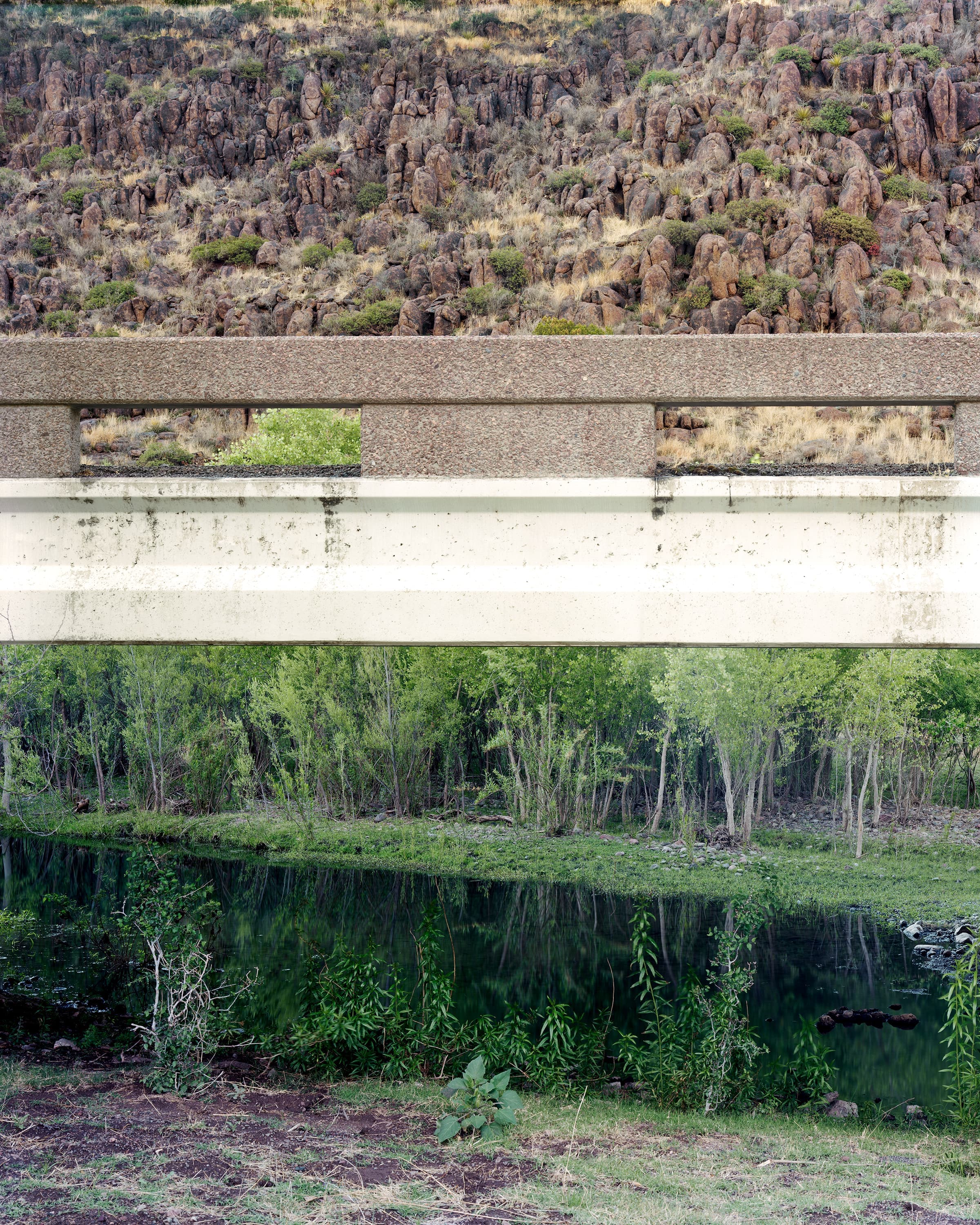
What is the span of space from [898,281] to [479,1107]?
50681 millimetres

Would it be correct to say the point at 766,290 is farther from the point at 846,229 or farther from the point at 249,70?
the point at 249,70

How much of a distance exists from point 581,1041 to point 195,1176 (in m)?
5.72

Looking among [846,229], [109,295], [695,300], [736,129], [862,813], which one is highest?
[736,129]

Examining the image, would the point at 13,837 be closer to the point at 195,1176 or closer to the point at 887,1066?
the point at 887,1066

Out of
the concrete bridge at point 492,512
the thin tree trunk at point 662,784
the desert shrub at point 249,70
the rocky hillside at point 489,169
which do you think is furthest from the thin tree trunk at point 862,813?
the desert shrub at point 249,70

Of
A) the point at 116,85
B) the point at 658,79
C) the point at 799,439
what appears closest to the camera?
the point at 799,439

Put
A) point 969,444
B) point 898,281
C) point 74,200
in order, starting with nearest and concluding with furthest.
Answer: point 969,444 < point 898,281 < point 74,200

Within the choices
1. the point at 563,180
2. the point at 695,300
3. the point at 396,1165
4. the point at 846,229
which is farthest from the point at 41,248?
the point at 396,1165

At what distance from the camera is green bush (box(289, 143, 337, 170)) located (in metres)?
65.6

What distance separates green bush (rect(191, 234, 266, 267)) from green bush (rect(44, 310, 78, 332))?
819 cm

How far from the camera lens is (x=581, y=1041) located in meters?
9.42

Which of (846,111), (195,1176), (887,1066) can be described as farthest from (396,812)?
(846,111)

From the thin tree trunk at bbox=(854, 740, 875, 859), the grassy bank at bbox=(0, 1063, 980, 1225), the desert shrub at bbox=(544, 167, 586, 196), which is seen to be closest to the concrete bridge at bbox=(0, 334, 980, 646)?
the grassy bank at bbox=(0, 1063, 980, 1225)

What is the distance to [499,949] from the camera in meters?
17.5
